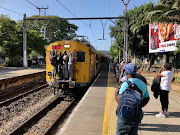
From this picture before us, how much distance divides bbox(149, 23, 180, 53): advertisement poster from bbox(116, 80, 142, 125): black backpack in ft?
45.1

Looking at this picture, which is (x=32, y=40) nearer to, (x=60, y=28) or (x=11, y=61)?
(x=11, y=61)

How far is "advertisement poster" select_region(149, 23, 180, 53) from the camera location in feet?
48.5

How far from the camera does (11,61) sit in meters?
25.3

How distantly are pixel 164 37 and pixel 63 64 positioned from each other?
12.3 m

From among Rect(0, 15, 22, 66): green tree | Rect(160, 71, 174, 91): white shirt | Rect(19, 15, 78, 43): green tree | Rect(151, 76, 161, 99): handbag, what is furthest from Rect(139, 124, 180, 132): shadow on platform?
Rect(19, 15, 78, 43): green tree

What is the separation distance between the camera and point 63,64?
8.35 metres

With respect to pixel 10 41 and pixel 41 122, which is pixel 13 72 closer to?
pixel 10 41

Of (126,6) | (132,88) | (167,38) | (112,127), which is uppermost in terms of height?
(126,6)

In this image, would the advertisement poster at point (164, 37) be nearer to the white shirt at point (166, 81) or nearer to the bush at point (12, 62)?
the white shirt at point (166, 81)

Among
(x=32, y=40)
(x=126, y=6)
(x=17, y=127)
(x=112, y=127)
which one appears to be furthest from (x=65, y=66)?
(x=32, y=40)

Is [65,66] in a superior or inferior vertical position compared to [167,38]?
inferior

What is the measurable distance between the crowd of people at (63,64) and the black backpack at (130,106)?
588 cm

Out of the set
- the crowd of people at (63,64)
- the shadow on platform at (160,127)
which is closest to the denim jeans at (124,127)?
the shadow on platform at (160,127)

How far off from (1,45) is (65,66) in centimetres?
1816
